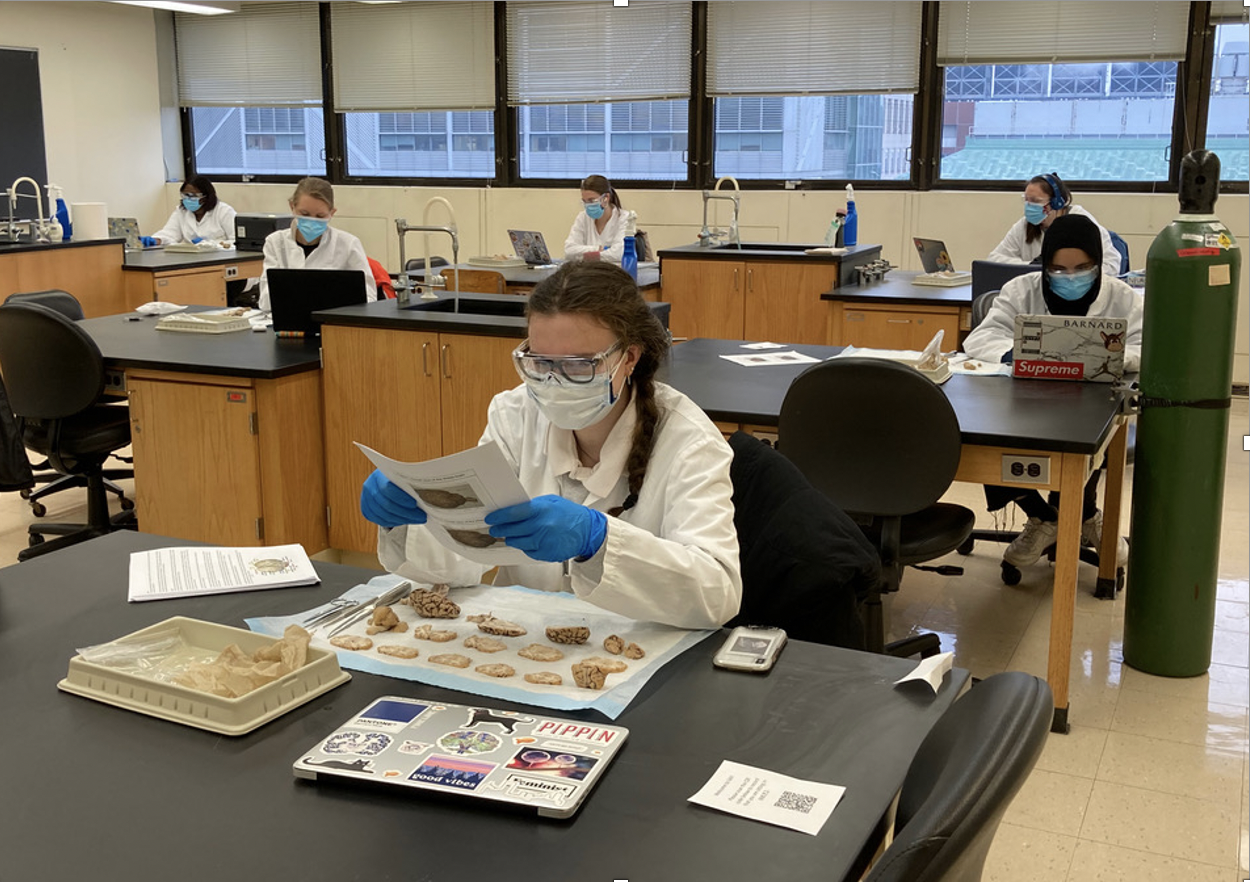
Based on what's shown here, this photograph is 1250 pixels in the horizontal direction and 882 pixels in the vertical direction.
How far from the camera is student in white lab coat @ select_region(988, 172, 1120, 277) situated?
20.1 feet

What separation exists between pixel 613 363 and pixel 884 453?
1235 millimetres

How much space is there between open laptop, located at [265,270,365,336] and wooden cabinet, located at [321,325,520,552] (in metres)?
0.25

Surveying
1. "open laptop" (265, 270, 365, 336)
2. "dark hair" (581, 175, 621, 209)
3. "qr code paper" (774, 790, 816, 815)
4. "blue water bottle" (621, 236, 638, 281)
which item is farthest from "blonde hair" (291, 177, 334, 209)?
"qr code paper" (774, 790, 816, 815)

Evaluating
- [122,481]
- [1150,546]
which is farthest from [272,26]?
[1150,546]

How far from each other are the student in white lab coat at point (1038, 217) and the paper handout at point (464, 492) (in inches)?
196

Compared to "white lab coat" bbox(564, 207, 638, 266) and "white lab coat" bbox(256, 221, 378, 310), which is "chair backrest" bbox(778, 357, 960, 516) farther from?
"white lab coat" bbox(564, 207, 638, 266)

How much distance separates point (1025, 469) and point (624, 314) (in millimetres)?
1470

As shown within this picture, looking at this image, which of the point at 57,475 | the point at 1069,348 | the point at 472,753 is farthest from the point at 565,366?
the point at 57,475

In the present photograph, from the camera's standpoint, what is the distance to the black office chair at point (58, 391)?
155 inches

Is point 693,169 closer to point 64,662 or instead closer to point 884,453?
point 884,453

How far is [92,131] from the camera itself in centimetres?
956

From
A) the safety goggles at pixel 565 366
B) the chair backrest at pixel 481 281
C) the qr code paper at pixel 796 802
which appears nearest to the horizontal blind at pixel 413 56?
the chair backrest at pixel 481 281

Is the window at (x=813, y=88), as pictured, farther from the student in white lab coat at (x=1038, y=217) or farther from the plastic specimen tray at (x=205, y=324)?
the plastic specimen tray at (x=205, y=324)

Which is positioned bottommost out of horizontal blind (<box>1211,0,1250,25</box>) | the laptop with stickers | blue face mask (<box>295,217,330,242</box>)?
the laptop with stickers
